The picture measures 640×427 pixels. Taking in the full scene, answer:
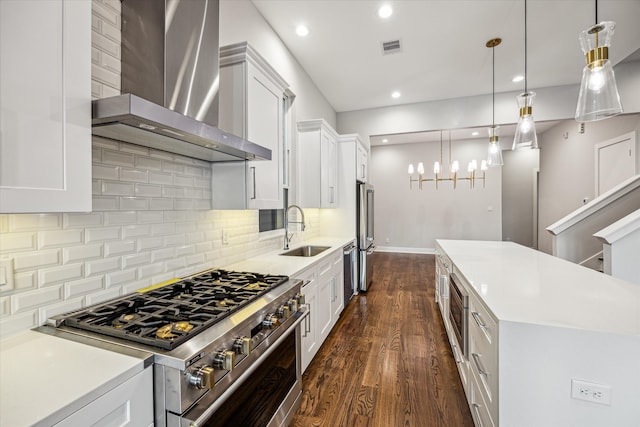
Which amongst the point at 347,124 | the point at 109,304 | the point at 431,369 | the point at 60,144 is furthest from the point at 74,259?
the point at 347,124

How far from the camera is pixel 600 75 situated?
155 cm

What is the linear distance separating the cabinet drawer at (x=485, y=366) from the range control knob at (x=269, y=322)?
1036 mm

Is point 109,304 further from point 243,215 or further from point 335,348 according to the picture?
point 335,348

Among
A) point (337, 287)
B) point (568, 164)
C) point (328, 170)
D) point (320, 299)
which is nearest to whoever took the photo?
point (320, 299)

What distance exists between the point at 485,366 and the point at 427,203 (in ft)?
22.8

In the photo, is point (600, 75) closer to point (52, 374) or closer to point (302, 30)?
point (302, 30)

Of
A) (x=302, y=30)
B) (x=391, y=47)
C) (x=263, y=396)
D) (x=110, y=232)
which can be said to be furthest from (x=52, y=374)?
Answer: (x=391, y=47)

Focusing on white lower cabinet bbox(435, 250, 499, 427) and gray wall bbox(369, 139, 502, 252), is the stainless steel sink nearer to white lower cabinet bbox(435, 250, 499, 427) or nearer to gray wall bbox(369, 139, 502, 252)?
white lower cabinet bbox(435, 250, 499, 427)

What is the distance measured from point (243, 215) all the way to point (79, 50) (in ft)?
5.43

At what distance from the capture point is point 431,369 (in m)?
2.38

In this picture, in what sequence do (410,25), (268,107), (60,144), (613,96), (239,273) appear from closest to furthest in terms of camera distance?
(60,144), (613,96), (239,273), (268,107), (410,25)

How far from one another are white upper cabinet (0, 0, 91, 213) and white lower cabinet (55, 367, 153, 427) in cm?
55

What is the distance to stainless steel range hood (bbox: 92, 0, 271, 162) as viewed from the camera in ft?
3.55

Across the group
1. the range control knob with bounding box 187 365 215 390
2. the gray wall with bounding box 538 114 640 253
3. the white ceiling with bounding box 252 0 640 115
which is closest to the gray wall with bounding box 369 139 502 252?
the gray wall with bounding box 538 114 640 253
